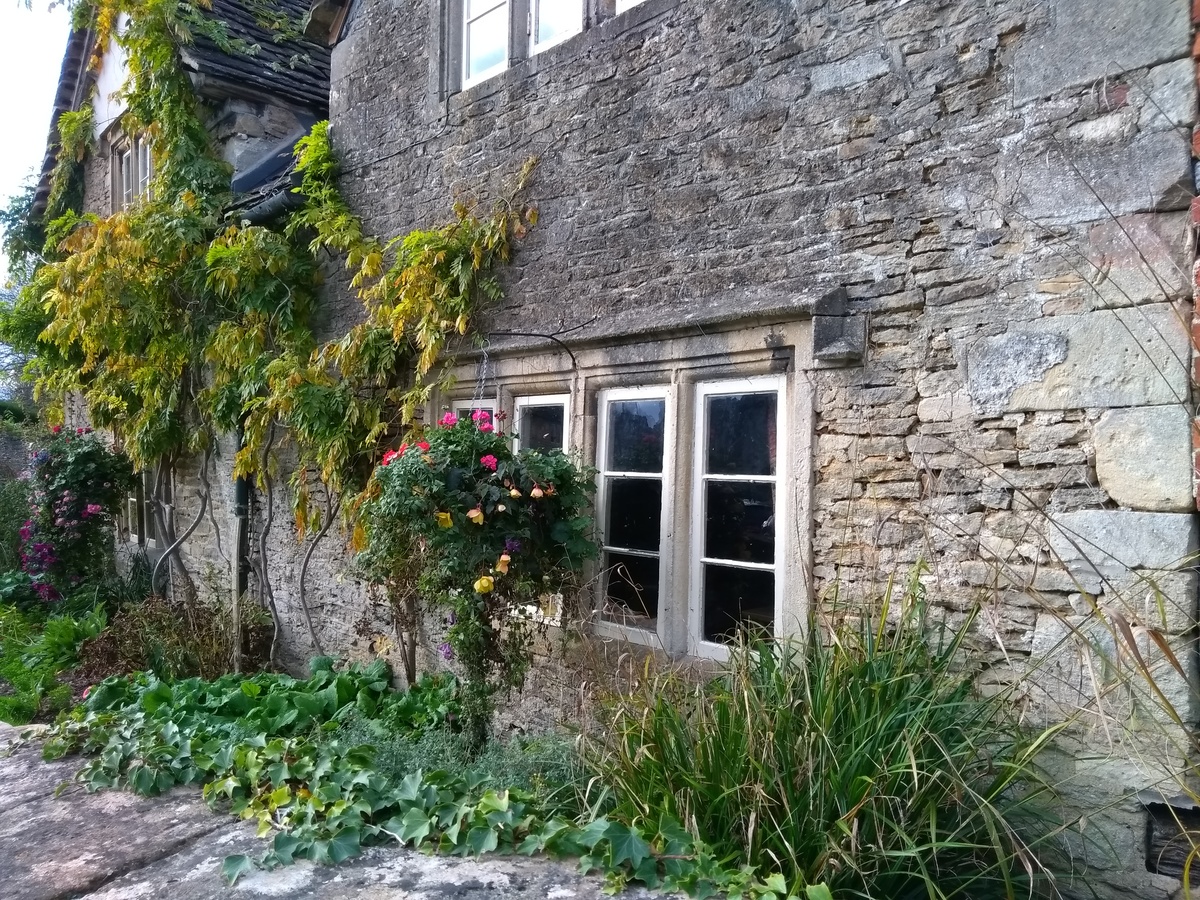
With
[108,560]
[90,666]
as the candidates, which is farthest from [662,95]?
[108,560]

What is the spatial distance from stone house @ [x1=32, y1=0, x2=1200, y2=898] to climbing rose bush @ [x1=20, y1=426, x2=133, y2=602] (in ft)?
18.7

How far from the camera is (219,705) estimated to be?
17.4 ft

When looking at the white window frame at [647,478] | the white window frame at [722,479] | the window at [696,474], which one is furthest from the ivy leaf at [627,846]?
the white window frame at [647,478]

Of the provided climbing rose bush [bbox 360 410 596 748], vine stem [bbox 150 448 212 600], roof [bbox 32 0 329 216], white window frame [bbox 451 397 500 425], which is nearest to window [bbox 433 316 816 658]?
climbing rose bush [bbox 360 410 596 748]

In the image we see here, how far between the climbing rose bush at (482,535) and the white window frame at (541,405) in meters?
0.34

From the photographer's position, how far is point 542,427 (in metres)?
5.30

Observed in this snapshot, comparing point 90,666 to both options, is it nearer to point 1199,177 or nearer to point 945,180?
point 945,180

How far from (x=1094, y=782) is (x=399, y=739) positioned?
3.24 meters

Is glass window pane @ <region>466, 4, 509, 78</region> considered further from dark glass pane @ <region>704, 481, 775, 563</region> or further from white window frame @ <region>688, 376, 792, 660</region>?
dark glass pane @ <region>704, 481, 775, 563</region>

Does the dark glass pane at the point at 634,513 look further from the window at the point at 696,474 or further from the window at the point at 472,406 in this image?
the window at the point at 472,406

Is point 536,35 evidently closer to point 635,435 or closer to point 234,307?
point 635,435

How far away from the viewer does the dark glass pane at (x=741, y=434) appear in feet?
13.5

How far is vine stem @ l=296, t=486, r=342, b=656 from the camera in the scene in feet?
20.4

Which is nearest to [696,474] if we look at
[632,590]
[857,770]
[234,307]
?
[632,590]
